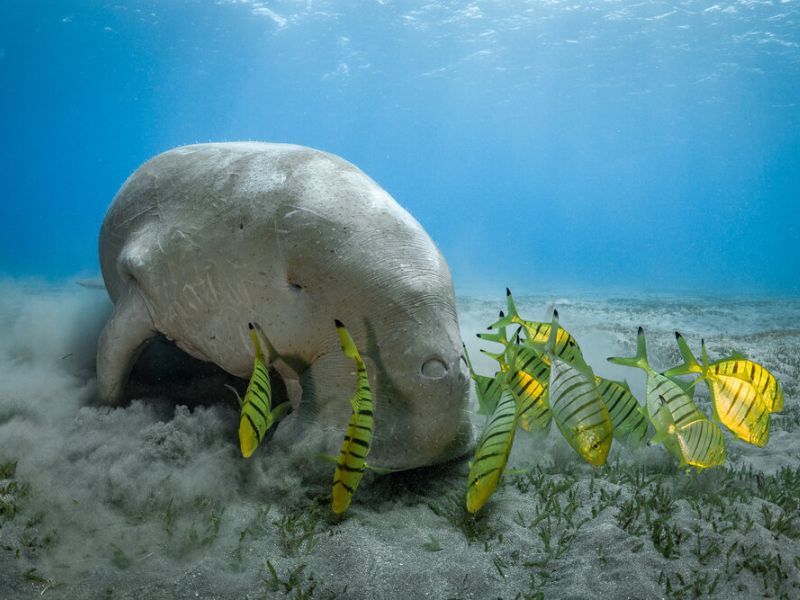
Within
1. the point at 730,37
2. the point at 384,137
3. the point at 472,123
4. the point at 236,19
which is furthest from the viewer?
the point at 384,137

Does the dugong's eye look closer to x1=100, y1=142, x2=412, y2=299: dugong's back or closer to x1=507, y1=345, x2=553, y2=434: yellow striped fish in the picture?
x1=507, y1=345, x2=553, y2=434: yellow striped fish

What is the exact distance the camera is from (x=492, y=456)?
1.86 metres

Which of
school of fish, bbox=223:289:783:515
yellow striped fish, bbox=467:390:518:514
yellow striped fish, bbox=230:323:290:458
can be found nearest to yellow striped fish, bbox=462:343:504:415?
school of fish, bbox=223:289:783:515

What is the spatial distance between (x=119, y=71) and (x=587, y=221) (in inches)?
6364

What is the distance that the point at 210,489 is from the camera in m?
2.38

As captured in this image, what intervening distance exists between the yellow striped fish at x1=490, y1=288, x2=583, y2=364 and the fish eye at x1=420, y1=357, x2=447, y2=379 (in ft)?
1.28

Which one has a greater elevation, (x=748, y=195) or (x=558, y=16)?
(x=748, y=195)

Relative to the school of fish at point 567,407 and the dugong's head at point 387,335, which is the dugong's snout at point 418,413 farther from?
the school of fish at point 567,407

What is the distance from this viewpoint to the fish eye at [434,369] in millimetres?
2430

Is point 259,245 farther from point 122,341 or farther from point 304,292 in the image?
point 122,341

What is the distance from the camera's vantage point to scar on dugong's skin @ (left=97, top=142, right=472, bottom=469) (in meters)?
2.48

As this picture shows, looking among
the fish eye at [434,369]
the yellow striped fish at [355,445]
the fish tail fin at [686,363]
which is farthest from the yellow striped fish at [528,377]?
the yellow striped fish at [355,445]

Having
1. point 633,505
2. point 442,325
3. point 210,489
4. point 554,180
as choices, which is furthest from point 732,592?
point 554,180

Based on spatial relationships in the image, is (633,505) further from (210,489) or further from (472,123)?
(472,123)
